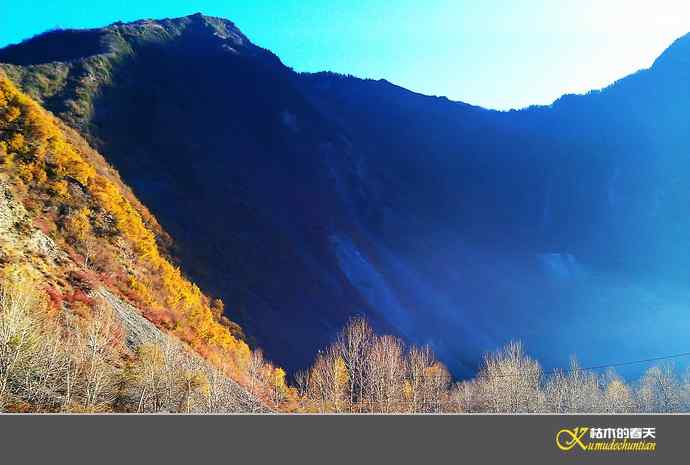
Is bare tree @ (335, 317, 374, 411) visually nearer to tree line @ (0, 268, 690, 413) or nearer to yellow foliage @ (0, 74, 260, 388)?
tree line @ (0, 268, 690, 413)

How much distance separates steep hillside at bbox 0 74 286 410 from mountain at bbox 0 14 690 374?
9309mm

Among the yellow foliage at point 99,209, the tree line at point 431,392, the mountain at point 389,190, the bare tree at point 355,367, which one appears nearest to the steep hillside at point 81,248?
the yellow foliage at point 99,209

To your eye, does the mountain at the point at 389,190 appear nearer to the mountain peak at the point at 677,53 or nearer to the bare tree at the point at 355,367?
the mountain peak at the point at 677,53

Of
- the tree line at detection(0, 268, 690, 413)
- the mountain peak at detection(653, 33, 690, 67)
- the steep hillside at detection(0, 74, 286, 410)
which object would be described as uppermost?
the mountain peak at detection(653, 33, 690, 67)

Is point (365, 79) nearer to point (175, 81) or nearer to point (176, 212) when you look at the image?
point (175, 81)

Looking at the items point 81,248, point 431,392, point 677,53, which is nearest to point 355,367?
point 431,392

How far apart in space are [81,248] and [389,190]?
77.4 meters

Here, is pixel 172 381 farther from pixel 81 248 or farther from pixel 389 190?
pixel 389 190

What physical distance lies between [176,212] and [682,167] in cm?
12576

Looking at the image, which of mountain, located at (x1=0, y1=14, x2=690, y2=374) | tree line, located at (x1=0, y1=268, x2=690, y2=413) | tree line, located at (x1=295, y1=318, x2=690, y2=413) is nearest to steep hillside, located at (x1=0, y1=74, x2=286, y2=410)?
tree line, located at (x1=0, y1=268, x2=690, y2=413)

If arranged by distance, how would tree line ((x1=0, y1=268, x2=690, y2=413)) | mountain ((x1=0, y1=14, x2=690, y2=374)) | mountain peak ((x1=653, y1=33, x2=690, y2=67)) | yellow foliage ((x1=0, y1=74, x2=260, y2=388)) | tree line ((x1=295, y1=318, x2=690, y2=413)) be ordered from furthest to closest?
mountain peak ((x1=653, y1=33, x2=690, y2=67)) → mountain ((x1=0, y1=14, x2=690, y2=374)) → tree line ((x1=295, y1=318, x2=690, y2=413)) → yellow foliage ((x1=0, y1=74, x2=260, y2=388)) → tree line ((x1=0, y1=268, x2=690, y2=413))

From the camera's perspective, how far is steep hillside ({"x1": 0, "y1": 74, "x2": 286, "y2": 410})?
24500mm

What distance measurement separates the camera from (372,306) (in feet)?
212
